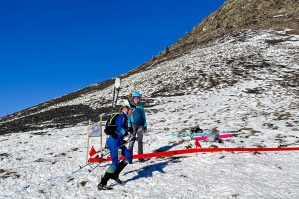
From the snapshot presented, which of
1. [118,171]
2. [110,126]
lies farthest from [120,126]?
[118,171]

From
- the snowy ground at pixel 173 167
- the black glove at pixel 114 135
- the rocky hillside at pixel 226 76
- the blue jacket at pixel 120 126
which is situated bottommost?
the snowy ground at pixel 173 167

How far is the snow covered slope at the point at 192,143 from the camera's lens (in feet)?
38.2

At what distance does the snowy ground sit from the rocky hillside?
12.4ft

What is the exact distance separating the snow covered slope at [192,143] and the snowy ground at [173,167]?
3 centimetres

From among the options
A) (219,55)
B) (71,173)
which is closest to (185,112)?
(71,173)

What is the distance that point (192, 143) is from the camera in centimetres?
1717

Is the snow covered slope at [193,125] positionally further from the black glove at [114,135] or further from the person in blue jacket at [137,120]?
the black glove at [114,135]

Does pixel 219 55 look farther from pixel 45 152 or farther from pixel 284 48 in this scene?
pixel 45 152

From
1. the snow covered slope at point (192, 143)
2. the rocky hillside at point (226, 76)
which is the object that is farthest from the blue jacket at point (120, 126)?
the rocky hillside at point (226, 76)

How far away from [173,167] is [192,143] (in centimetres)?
374

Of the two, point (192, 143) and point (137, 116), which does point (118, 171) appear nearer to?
point (137, 116)

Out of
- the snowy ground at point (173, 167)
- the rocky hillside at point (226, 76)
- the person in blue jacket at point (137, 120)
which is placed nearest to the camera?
the snowy ground at point (173, 167)

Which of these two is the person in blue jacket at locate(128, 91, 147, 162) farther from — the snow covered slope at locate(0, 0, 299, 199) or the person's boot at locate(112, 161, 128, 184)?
the person's boot at locate(112, 161, 128, 184)

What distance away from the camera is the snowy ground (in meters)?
11.3
